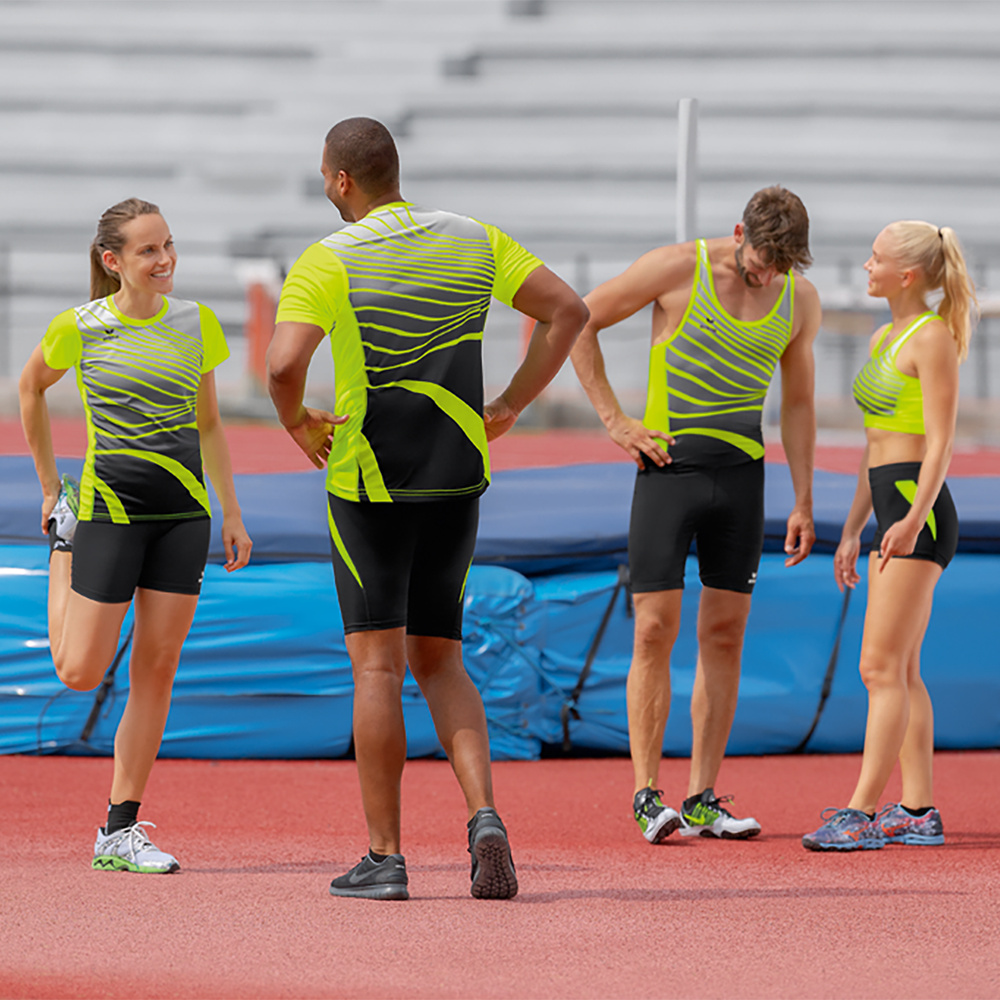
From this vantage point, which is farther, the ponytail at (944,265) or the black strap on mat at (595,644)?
the black strap on mat at (595,644)

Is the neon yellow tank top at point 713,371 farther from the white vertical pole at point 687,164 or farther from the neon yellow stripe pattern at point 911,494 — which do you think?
the white vertical pole at point 687,164

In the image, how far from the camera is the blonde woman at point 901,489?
344 centimetres

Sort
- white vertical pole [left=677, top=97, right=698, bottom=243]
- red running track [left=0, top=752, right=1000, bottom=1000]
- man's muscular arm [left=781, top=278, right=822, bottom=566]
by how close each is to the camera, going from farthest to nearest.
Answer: white vertical pole [left=677, top=97, right=698, bottom=243], man's muscular arm [left=781, top=278, right=822, bottom=566], red running track [left=0, top=752, right=1000, bottom=1000]

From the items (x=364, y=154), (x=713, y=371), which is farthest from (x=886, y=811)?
(x=364, y=154)

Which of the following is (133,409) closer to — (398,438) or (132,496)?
(132,496)

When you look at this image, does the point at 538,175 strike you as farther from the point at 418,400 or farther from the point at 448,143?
the point at 418,400

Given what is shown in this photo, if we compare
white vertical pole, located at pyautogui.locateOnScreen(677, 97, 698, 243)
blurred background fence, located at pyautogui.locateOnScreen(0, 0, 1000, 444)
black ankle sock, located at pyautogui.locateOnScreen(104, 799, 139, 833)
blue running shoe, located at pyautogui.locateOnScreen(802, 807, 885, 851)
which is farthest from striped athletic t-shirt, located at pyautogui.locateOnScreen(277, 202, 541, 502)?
blurred background fence, located at pyautogui.locateOnScreen(0, 0, 1000, 444)

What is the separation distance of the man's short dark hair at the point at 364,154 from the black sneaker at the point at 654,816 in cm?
154

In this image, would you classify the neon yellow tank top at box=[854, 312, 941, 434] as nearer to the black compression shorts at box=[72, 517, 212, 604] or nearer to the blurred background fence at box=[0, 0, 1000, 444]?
the black compression shorts at box=[72, 517, 212, 604]

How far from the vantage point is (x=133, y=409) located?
125 inches

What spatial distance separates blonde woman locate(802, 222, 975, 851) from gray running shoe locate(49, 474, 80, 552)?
177 centimetres

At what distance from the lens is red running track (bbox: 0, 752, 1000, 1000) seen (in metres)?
2.45

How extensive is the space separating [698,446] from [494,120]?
15.8 metres

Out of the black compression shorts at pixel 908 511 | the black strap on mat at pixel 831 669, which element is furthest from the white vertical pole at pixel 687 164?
the black compression shorts at pixel 908 511
